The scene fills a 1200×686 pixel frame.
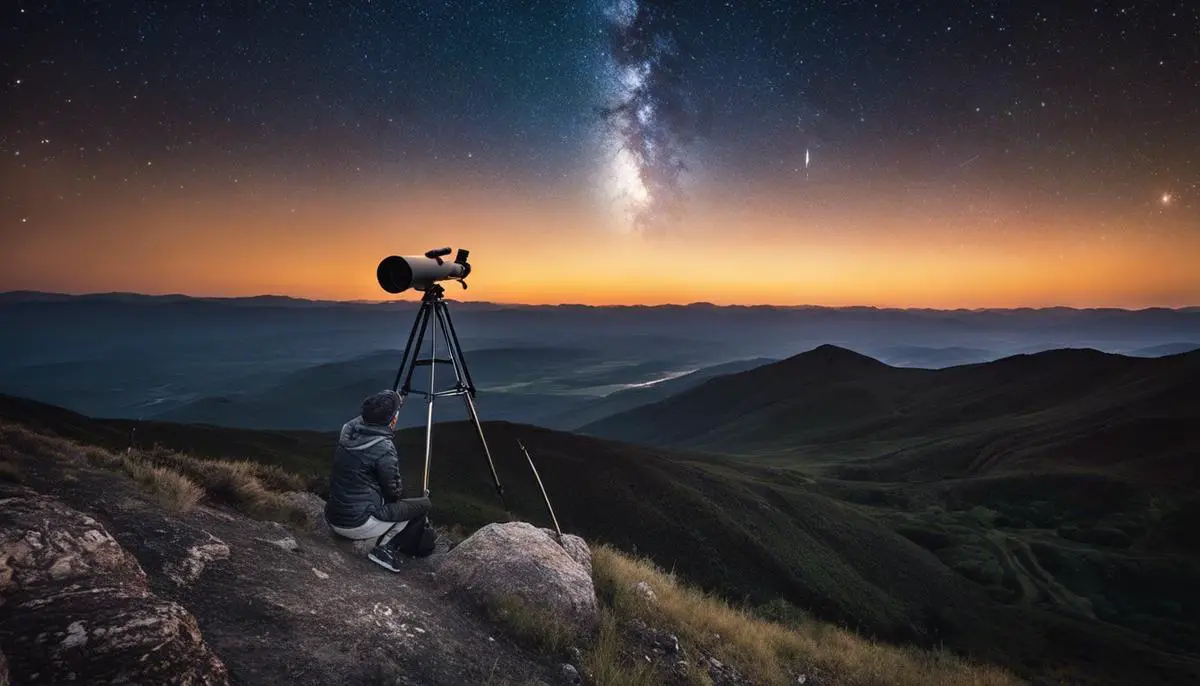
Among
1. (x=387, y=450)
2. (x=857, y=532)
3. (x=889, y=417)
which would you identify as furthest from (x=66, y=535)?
(x=889, y=417)

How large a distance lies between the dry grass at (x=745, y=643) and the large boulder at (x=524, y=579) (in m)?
1.00

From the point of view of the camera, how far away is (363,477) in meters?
6.75

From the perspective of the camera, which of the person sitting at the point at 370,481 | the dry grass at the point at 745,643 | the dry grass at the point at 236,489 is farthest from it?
the dry grass at the point at 236,489

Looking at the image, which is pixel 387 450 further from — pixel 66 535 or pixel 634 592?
pixel 634 592

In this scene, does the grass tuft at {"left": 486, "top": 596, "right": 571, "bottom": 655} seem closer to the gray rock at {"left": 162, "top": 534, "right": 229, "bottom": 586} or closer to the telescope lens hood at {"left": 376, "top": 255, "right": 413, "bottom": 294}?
the gray rock at {"left": 162, "top": 534, "right": 229, "bottom": 586}

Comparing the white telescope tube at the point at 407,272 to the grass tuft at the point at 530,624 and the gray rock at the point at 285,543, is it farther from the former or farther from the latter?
the grass tuft at the point at 530,624

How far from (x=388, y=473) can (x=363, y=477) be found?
35cm

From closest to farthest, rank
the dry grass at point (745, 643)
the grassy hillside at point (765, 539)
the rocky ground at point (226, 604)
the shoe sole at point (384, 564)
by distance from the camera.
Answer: the rocky ground at point (226, 604), the shoe sole at point (384, 564), the dry grass at point (745, 643), the grassy hillside at point (765, 539)

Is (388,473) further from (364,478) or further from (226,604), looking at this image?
(226,604)

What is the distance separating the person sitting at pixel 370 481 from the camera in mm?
6641

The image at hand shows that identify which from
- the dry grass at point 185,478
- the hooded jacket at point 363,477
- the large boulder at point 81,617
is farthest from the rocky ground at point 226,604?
the hooded jacket at point 363,477

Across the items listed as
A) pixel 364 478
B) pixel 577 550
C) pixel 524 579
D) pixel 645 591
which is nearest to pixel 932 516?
pixel 645 591

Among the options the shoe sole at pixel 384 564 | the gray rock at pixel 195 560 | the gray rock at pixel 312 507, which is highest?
the gray rock at pixel 195 560

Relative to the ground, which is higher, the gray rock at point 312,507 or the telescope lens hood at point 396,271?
the telescope lens hood at point 396,271
